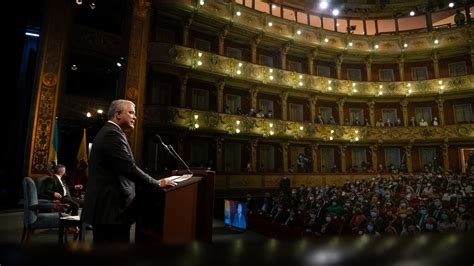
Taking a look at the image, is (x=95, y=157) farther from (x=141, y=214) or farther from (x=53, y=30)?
(x=53, y=30)

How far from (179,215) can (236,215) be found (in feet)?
24.0

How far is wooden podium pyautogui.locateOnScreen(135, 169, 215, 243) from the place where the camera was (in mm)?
2467

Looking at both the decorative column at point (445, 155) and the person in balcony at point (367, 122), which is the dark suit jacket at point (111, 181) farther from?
the decorative column at point (445, 155)

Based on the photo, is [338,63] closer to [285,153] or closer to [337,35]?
[337,35]

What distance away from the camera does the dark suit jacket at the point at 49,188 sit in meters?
6.79

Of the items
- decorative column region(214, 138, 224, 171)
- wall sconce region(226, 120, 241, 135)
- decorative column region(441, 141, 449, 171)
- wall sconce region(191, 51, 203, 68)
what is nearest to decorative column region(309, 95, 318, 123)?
wall sconce region(226, 120, 241, 135)

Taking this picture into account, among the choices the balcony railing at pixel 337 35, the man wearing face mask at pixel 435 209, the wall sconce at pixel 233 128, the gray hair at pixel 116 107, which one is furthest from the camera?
the balcony railing at pixel 337 35

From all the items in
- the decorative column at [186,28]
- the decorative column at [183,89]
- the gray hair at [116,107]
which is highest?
the decorative column at [186,28]

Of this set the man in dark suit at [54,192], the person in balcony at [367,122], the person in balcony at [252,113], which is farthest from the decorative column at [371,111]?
the man in dark suit at [54,192]

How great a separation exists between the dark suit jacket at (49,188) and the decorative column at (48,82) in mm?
4536

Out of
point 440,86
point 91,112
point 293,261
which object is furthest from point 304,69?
point 293,261

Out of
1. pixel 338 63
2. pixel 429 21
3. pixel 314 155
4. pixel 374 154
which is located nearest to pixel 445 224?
pixel 314 155

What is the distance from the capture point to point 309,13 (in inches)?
869

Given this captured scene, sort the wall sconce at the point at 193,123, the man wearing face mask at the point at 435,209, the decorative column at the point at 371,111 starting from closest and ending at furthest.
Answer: the man wearing face mask at the point at 435,209, the wall sconce at the point at 193,123, the decorative column at the point at 371,111
